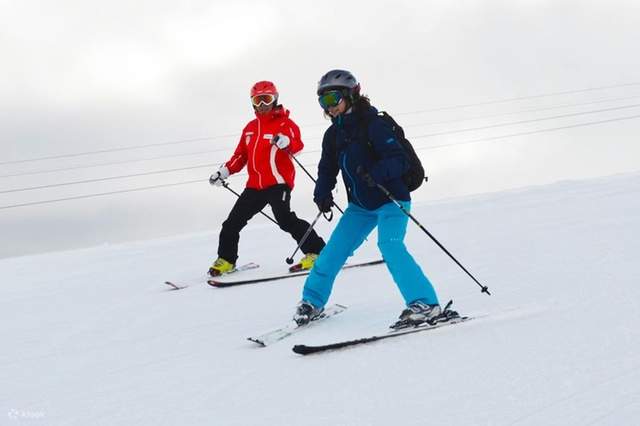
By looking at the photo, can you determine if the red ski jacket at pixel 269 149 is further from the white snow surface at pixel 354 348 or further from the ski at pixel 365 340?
the ski at pixel 365 340

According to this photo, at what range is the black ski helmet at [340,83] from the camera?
5.56m

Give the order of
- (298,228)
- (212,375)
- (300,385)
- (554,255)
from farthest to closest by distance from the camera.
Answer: (298,228)
(554,255)
(212,375)
(300,385)

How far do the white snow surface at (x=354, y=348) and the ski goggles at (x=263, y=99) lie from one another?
197cm

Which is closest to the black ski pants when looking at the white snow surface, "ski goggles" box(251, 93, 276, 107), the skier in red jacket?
the skier in red jacket

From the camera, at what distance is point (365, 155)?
5.61m

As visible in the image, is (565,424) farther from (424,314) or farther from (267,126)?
(267,126)

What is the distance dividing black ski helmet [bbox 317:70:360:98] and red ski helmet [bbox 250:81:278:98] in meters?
3.29

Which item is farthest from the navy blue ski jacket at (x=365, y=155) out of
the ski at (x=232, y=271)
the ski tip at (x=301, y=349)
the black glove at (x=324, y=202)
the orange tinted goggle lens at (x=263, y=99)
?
the ski at (x=232, y=271)

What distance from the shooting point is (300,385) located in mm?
4473

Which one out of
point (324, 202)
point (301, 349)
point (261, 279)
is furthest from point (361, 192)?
point (261, 279)

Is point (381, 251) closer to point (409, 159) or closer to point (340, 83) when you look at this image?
point (409, 159)

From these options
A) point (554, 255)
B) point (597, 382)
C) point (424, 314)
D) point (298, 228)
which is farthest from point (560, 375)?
point (298, 228)

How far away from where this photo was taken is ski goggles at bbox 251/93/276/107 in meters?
8.84

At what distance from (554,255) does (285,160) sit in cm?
309
